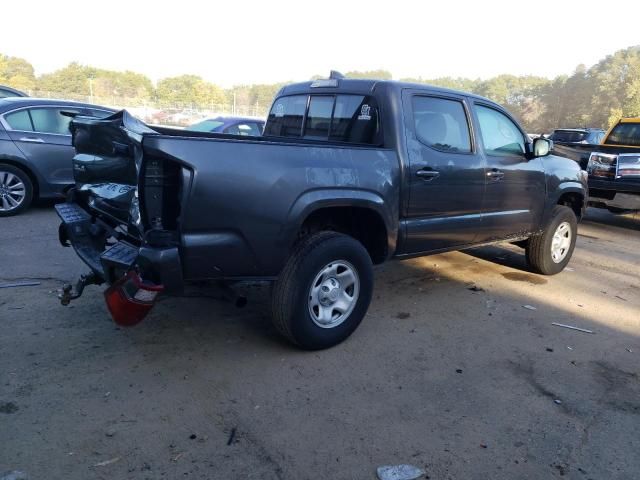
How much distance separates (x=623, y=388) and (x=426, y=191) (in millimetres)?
1951

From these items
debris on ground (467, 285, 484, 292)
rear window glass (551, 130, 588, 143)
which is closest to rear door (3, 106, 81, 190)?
debris on ground (467, 285, 484, 292)

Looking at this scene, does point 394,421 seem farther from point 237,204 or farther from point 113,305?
point 113,305

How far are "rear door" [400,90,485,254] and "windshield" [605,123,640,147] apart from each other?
6735 mm

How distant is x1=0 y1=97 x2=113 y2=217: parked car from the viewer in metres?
7.18

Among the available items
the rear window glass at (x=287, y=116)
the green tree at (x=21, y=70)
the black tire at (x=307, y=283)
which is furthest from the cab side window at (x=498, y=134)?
the green tree at (x=21, y=70)

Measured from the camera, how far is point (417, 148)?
4.06m

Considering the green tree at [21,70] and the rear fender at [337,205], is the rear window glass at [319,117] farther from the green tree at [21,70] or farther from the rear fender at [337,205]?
the green tree at [21,70]

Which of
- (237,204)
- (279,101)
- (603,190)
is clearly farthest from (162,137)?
(603,190)

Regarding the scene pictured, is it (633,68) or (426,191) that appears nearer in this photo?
(426,191)

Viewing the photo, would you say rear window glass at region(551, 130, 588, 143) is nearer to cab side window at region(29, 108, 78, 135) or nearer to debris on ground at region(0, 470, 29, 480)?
cab side window at region(29, 108, 78, 135)

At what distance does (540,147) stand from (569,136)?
43.3 ft

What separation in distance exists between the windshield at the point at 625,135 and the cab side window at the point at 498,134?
19.0 feet

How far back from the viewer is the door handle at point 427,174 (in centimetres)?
405

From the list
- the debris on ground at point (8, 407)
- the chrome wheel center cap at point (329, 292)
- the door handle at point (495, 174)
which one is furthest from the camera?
the door handle at point (495, 174)
